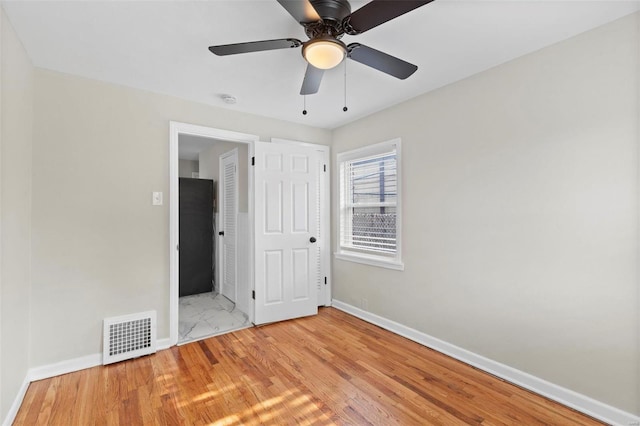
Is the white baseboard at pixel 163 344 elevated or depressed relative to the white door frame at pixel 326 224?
depressed

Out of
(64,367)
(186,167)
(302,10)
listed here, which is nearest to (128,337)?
(64,367)

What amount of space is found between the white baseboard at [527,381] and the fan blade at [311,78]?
2452mm

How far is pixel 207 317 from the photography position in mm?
3660

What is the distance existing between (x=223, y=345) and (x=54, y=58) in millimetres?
2750

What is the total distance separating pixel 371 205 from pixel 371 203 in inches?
1.0

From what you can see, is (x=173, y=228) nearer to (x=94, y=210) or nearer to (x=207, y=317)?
(x=94, y=210)

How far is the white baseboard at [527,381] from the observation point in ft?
6.03

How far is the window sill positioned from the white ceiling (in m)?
1.74

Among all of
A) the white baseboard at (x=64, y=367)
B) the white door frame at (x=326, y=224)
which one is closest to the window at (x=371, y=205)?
the white door frame at (x=326, y=224)

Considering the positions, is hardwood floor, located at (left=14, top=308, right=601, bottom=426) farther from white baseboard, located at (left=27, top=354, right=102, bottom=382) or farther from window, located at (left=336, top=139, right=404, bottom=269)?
window, located at (left=336, top=139, right=404, bottom=269)

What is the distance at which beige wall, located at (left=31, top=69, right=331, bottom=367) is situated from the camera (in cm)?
242

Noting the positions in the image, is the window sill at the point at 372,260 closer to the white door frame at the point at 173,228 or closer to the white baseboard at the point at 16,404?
the white door frame at the point at 173,228

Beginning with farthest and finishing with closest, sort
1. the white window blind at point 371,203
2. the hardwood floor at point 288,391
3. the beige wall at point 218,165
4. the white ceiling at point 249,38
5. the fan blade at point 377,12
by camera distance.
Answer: the beige wall at point 218,165 → the white window blind at point 371,203 → the hardwood floor at point 288,391 → the white ceiling at point 249,38 → the fan blade at point 377,12

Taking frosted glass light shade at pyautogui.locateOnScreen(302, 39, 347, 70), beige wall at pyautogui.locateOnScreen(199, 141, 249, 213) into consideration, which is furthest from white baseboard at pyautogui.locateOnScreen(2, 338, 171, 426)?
frosted glass light shade at pyautogui.locateOnScreen(302, 39, 347, 70)
